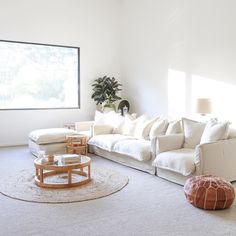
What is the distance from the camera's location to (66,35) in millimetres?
7625

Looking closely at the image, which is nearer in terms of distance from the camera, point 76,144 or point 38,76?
point 76,144

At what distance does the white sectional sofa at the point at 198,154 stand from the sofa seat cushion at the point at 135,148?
210mm

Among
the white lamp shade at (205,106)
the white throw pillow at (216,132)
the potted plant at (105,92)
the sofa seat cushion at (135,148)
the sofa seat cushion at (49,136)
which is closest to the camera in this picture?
the white throw pillow at (216,132)

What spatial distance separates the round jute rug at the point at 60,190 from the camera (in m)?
3.71

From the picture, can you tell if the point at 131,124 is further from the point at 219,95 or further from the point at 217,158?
the point at 217,158

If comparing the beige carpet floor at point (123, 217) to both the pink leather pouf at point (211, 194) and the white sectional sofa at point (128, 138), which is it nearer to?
the pink leather pouf at point (211, 194)

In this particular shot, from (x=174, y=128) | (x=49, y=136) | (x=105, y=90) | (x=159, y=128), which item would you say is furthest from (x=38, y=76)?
(x=174, y=128)

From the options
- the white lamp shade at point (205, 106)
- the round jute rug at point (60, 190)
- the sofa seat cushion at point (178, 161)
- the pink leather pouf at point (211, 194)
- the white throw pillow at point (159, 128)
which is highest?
the white lamp shade at point (205, 106)

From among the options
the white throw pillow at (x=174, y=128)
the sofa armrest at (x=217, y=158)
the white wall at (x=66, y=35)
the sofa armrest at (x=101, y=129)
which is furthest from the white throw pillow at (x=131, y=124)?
the white wall at (x=66, y=35)

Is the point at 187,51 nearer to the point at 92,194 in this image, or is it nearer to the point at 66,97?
the point at 66,97

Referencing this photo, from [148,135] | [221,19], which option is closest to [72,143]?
[148,135]

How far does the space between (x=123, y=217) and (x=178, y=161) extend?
1302mm

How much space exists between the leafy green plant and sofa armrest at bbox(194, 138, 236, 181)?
412 cm

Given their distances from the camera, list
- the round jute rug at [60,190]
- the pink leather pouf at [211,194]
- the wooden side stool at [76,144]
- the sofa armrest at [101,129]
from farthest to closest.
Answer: the sofa armrest at [101,129]
the wooden side stool at [76,144]
the round jute rug at [60,190]
the pink leather pouf at [211,194]
